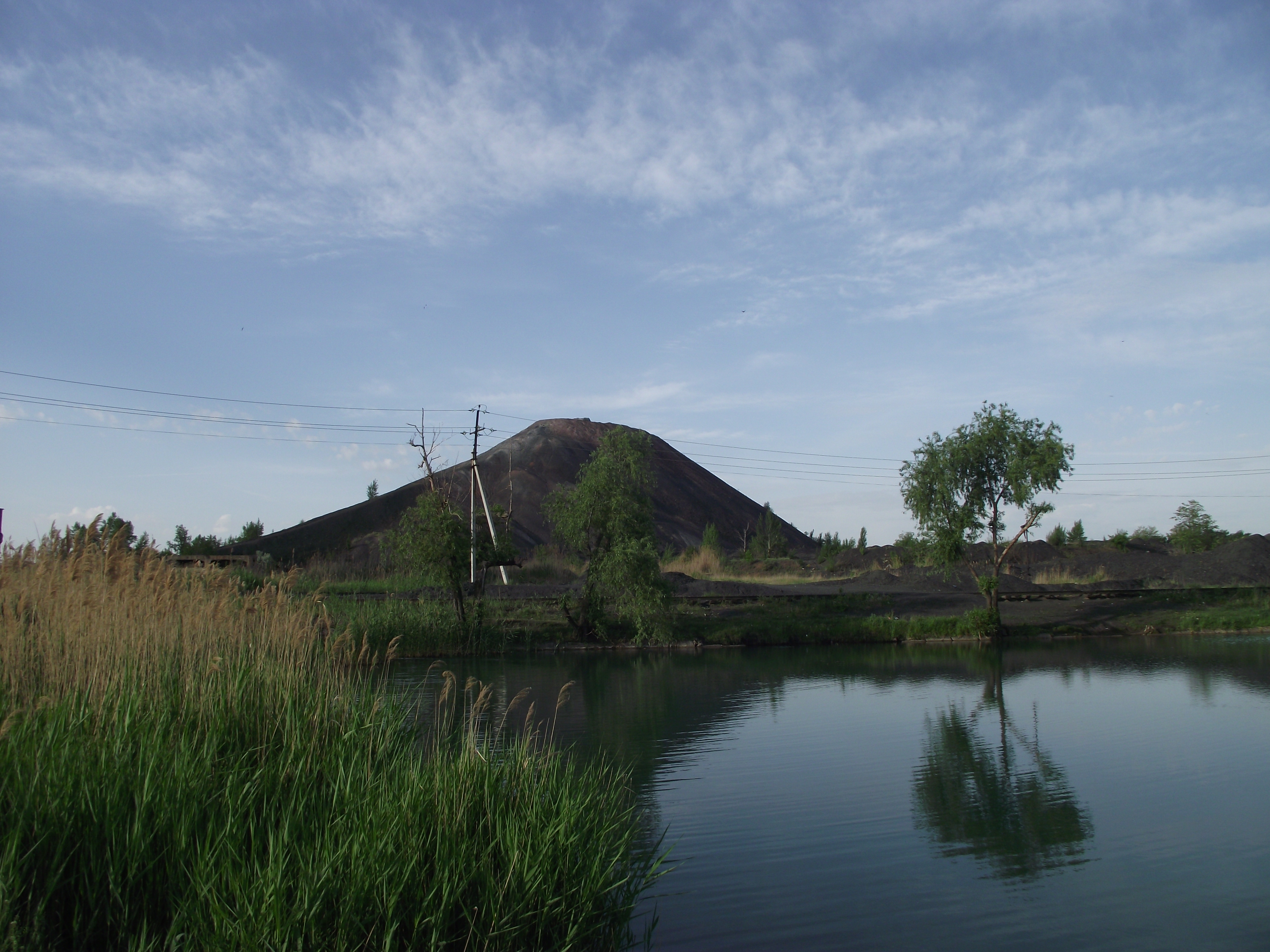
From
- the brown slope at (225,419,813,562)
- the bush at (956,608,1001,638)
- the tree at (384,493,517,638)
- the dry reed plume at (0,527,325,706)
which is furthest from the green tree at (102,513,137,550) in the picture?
the brown slope at (225,419,813,562)

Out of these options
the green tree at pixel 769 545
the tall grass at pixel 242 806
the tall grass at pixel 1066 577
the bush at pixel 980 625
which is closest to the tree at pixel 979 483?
the bush at pixel 980 625

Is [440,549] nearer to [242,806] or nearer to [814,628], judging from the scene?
[814,628]

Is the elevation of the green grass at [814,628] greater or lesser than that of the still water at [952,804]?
greater

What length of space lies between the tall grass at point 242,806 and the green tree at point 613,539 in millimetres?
20011

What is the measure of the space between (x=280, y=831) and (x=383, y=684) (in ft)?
12.8

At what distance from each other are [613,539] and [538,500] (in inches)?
2857

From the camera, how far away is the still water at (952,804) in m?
6.46

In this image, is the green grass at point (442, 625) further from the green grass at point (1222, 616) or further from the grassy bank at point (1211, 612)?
the green grass at point (1222, 616)

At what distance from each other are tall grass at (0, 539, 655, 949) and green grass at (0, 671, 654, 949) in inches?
0.7

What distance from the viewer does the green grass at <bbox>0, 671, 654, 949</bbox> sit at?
14.0 ft

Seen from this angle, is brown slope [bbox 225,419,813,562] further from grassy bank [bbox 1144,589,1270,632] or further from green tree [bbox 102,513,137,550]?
green tree [bbox 102,513,137,550]

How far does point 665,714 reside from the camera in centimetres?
1612

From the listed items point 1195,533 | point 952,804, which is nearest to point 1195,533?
point 1195,533

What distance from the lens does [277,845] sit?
474 cm
